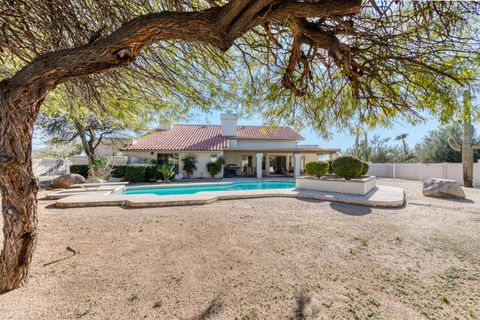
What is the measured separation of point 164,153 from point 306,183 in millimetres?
14468

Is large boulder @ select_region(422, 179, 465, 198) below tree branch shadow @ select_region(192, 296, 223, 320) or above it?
above

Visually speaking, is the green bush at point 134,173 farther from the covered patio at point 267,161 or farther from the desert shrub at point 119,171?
the covered patio at point 267,161

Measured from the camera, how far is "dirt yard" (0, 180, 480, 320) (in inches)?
104

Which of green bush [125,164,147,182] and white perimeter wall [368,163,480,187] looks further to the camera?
green bush [125,164,147,182]

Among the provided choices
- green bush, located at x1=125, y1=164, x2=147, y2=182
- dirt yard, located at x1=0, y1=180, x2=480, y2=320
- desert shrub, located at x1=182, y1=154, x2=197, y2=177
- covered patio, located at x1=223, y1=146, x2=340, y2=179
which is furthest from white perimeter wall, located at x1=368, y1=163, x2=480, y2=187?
green bush, located at x1=125, y1=164, x2=147, y2=182

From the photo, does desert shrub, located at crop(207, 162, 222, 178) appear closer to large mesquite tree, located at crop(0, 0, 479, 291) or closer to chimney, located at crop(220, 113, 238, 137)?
chimney, located at crop(220, 113, 238, 137)

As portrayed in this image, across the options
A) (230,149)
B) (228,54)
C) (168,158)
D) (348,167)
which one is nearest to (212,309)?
(228,54)

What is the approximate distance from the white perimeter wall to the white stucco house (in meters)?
5.59

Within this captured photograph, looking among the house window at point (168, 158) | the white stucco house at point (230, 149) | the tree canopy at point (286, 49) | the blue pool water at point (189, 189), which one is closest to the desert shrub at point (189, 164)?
the white stucco house at point (230, 149)

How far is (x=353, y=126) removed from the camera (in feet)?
17.9

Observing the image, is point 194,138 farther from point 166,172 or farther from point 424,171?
point 424,171

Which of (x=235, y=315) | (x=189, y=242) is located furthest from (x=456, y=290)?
(x=189, y=242)

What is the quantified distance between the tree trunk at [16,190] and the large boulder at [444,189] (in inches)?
580

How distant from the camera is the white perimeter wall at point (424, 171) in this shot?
16120 millimetres
